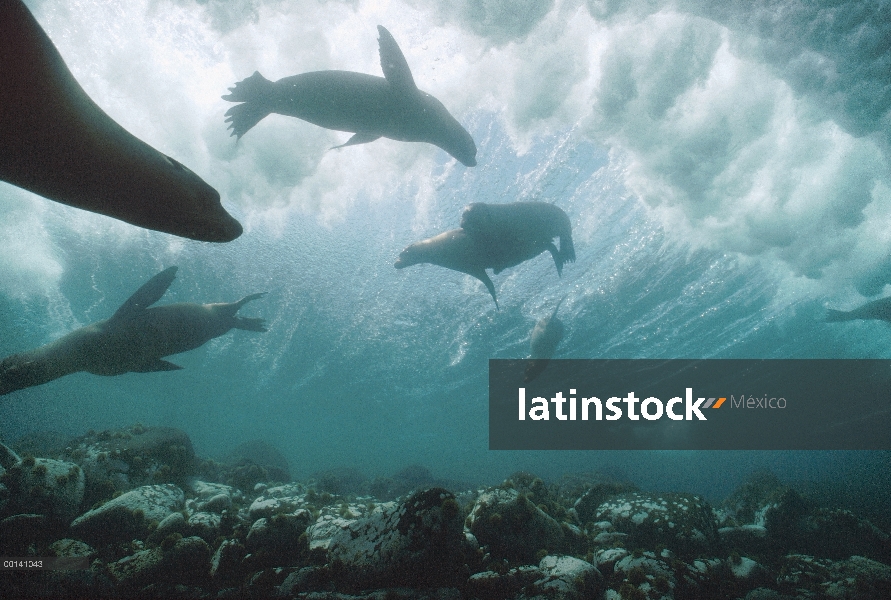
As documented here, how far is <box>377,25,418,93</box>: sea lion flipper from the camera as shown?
379 cm

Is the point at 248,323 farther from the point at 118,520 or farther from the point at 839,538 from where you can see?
the point at 839,538

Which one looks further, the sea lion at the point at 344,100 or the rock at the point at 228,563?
the sea lion at the point at 344,100

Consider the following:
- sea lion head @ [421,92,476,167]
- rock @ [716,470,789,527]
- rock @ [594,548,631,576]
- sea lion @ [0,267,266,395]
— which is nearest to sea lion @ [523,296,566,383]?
rock @ [716,470,789,527]

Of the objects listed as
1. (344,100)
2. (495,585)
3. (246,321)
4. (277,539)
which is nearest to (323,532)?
(277,539)

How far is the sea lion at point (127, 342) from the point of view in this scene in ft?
14.8

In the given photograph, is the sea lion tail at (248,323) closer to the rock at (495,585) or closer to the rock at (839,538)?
the rock at (495,585)

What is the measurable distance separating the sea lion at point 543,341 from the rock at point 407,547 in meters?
8.69

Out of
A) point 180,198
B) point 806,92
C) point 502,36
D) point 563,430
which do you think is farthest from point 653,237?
point 563,430

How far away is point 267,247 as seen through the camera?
49.4ft

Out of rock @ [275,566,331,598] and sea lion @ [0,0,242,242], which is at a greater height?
sea lion @ [0,0,242,242]

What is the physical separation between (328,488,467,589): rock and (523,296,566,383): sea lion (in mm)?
8686

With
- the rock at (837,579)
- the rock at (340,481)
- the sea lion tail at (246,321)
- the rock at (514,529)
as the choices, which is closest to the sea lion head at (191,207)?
the rock at (514,529)

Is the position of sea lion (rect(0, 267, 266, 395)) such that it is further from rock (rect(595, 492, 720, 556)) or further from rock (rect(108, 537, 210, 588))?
rock (rect(595, 492, 720, 556))

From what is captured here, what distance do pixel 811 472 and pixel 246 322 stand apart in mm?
51035
